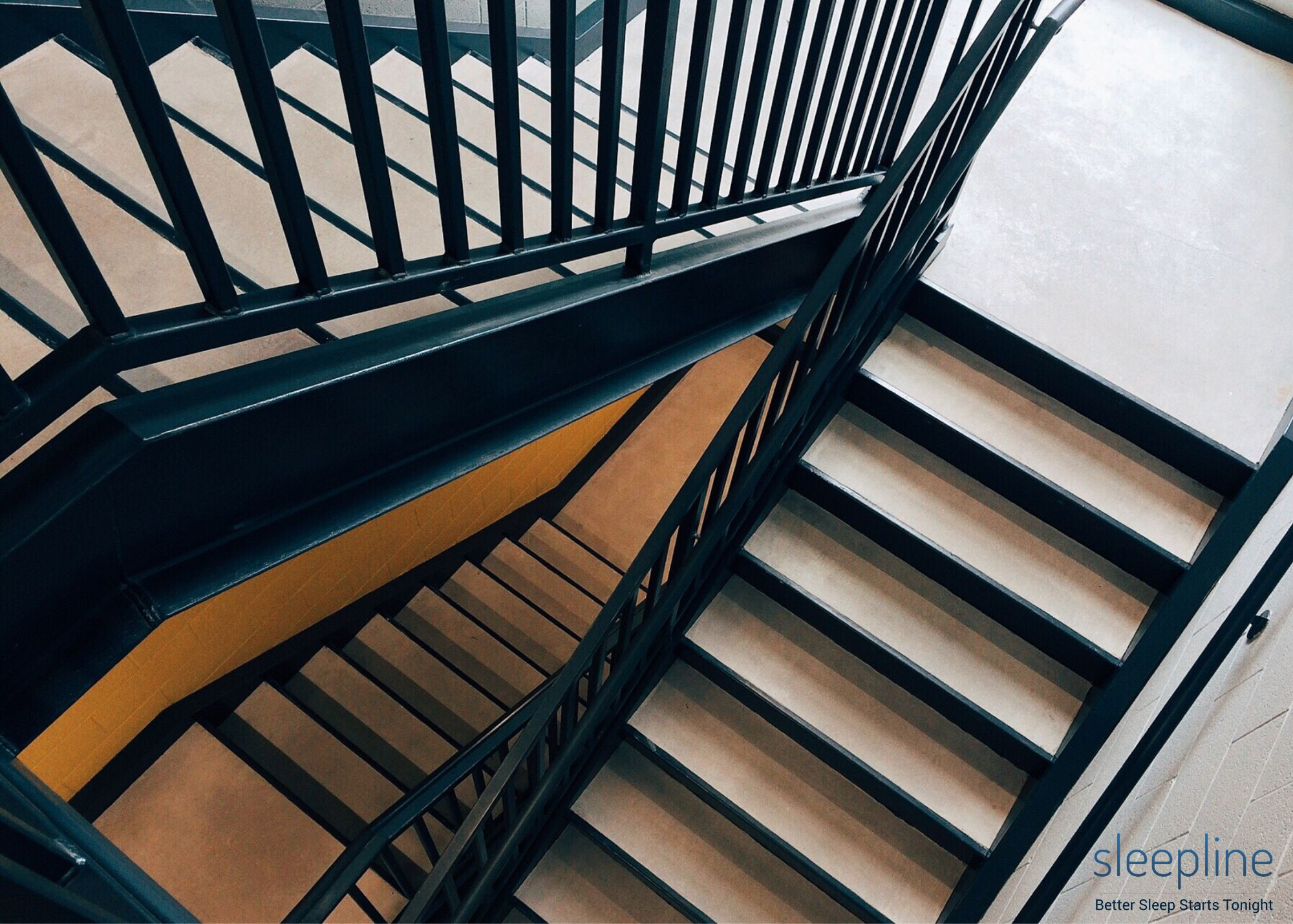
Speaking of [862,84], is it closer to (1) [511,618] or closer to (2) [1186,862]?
(2) [1186,862]

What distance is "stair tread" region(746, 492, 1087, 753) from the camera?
2.54m

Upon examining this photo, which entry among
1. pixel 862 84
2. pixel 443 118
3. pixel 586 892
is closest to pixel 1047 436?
pixel 862 84

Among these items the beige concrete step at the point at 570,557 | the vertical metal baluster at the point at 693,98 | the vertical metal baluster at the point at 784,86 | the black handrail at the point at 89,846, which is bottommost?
the black handrail at the point at 89,846

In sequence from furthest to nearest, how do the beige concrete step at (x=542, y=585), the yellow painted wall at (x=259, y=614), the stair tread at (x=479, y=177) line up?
1. the beige concrete step at (x=542, y=585)
2. the yellow painted wall at (x=259, y=614)
3. the stair tread at (x=479, y=177)

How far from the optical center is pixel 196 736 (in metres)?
3.55

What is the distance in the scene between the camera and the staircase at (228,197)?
1.61m

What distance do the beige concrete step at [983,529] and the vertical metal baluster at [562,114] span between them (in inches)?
50.4

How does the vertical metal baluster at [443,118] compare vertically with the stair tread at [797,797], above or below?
below

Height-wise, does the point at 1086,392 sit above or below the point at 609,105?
above

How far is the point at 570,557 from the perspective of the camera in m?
5.09

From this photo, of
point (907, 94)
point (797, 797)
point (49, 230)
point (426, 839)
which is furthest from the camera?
point (426, 839)

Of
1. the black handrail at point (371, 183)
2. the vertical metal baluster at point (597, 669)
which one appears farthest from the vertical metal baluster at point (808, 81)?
the vertical metal baluster at point (597, 669)

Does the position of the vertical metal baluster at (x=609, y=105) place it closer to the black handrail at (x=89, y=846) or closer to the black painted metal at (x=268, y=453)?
the black painted metal at (x=268, y=453)

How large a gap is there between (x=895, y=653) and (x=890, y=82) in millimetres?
1467
